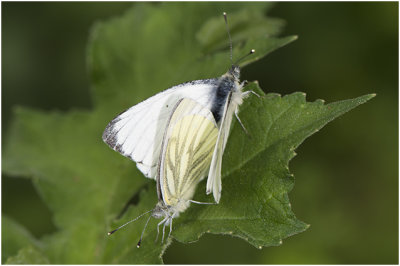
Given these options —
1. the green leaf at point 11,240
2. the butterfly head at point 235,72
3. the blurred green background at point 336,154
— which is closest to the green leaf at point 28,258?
the green leaf at point 11,240

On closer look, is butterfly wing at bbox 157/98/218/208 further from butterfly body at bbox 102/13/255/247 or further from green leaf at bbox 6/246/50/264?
green leaf at bbox 6/246/50/264

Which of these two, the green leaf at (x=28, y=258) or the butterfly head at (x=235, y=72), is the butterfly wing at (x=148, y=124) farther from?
the green leaf at (x=28, y=258)

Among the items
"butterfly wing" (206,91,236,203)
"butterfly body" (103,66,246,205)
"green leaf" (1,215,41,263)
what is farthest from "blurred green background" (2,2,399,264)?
"butterfly wing" (206,91,236,203)

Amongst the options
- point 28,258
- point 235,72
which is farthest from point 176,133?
point 28,258

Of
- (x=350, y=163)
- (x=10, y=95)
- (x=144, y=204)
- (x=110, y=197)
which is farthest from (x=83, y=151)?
(x=350, y=163)

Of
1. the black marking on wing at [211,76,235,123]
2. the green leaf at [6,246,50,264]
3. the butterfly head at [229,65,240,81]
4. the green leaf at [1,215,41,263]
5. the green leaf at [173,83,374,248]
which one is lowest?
the green leaf at [1,215,41,263]

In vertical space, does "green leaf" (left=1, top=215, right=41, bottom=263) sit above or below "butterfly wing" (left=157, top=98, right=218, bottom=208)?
below
